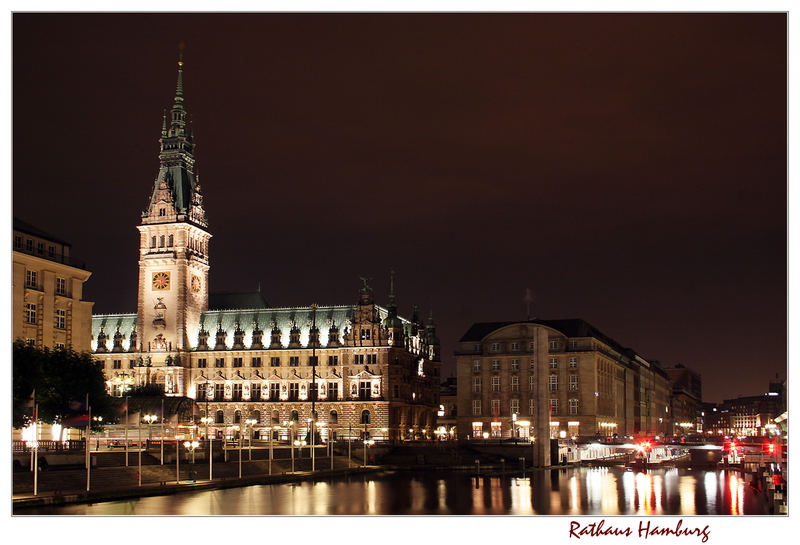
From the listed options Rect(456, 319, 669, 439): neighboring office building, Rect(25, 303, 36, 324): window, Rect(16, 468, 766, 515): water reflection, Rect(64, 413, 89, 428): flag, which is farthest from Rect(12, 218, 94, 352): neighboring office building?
Rect(456, 319, 669, 439): neighboring office building

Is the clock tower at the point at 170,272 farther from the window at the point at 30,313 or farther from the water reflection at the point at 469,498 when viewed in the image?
the water reflection at the point at 469,498

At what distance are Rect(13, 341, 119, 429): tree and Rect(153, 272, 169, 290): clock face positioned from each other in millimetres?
59055

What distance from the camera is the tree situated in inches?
2665

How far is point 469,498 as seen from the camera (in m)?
65.4

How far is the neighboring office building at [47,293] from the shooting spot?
264 ft

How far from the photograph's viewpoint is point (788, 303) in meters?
32.1

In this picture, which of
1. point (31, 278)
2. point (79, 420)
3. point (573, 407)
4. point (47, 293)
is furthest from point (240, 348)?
point (79, 420)

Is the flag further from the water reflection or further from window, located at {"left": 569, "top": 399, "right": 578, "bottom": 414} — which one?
window, located at {"left": 569, "top": 399, "right": 578, "bottom": 414}

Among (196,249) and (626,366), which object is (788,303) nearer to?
(196,249)

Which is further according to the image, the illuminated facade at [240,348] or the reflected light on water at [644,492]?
the illuminated facade at [240,348]

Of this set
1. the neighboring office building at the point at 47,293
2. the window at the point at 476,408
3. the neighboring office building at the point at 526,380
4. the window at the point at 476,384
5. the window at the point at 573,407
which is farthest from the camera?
the window at the point at 476,384

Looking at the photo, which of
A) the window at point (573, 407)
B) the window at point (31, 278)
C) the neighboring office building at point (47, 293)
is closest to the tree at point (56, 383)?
the neighboring office building at point (47, 293)

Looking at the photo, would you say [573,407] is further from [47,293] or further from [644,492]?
[47,293]
